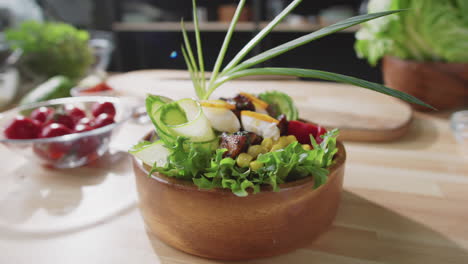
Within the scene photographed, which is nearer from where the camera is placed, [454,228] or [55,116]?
[454,228]

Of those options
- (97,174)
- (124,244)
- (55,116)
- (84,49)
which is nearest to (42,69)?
(84,49)

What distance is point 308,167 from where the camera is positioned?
19.9 inches

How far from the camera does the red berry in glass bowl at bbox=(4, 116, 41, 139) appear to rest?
80 cm

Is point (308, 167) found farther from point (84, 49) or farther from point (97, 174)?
point (84, 49)

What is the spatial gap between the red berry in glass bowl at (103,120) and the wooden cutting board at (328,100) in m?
0.12

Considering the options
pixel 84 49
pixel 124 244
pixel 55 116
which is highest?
pixel 84 49

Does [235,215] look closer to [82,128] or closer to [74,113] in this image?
[82,128]

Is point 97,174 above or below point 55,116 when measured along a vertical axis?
below

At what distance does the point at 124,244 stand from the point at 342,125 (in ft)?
2.30

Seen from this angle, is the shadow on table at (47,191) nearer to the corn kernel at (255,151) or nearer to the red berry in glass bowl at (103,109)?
the red berry in glass bowl at (103,109)

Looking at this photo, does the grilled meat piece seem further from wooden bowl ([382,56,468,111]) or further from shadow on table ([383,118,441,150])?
wooden bowl ([382,56,468,111])

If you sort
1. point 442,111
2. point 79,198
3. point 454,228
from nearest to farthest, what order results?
point 454,228, point 79,198, point 442,111

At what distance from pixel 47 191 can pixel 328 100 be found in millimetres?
951

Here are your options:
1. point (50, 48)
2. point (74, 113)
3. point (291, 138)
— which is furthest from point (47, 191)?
point (50, 48)
